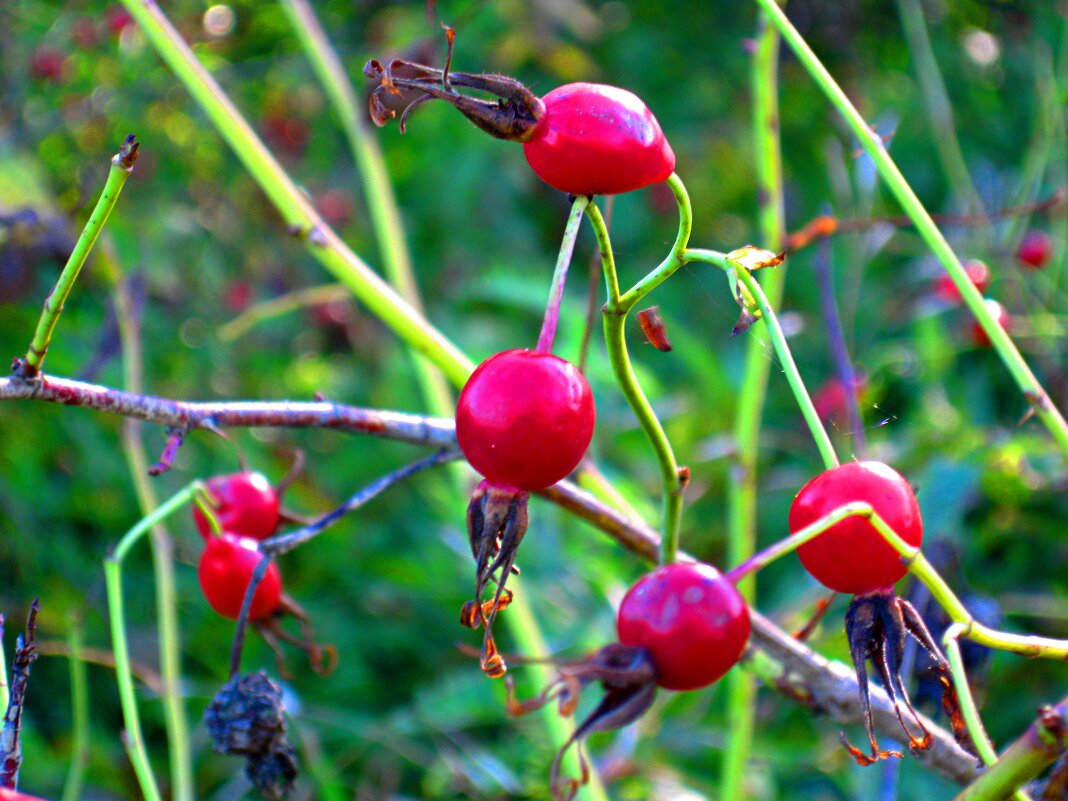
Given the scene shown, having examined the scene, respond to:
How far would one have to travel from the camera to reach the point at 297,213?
85 centimetres

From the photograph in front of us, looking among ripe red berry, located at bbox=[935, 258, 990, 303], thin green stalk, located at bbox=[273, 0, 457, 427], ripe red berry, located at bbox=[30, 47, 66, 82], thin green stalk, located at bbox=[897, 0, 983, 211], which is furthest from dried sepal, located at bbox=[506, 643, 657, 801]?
ripe red berry, located at bbox=[30, 47, 66, 82]

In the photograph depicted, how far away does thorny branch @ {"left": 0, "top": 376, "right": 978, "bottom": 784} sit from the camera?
646 mm

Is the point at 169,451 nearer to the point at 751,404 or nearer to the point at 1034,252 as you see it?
the point at 751,404

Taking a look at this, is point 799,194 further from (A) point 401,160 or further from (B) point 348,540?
(B) point 348,540

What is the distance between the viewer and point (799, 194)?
227cm

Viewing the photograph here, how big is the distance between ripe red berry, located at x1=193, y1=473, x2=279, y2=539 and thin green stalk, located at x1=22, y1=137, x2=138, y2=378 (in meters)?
0.29

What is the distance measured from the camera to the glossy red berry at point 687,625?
0.46 metres

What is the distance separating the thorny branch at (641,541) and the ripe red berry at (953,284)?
72cm

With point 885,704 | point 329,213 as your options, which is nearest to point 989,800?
point 885,704

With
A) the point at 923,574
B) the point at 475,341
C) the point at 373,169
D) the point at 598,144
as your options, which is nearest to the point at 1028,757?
the point at 923,574

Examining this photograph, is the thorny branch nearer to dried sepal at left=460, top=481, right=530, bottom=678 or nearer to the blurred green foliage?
dried sepal at left=460, top=481, right=530, bottom=678

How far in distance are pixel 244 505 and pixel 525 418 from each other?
39 cm

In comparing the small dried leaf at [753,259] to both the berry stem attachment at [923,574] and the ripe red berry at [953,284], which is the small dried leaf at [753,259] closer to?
the berry stem attachment at [923,574]

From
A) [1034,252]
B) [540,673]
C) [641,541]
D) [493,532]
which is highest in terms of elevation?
[493,532]
